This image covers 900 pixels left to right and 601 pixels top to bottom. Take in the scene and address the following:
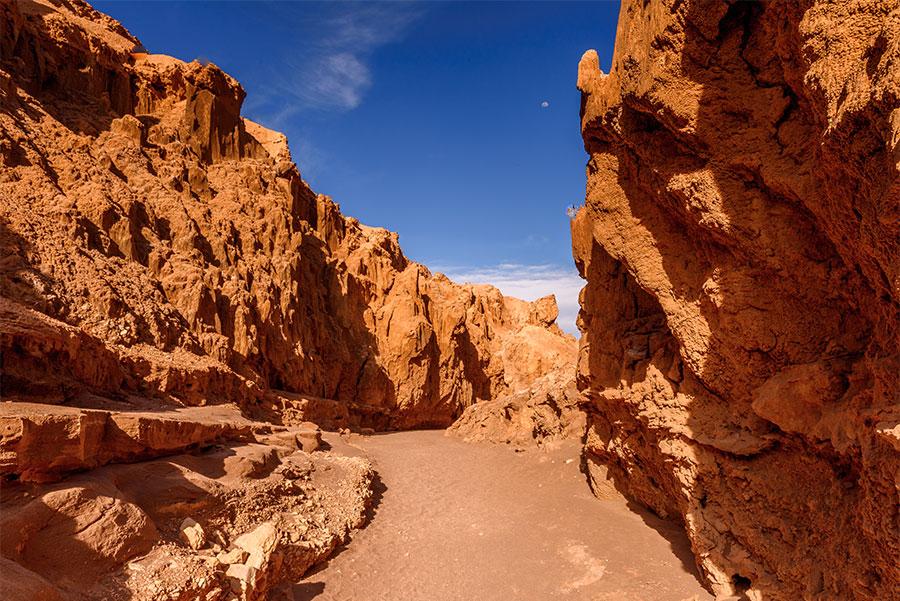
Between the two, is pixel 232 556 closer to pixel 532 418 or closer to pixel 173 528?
pixel 173 528

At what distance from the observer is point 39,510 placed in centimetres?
523

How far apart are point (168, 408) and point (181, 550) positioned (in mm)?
6756

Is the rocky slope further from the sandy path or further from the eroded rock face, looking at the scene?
the eroded rock face

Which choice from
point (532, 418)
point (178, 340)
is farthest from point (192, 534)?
point (532, 418)

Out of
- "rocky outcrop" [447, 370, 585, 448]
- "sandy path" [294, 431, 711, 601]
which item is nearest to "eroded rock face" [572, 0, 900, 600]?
"sandy path" [294, 431, 711, 601]

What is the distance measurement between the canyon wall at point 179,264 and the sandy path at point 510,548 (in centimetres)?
646

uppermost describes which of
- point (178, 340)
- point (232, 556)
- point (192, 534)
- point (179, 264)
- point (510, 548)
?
point (179, 264)

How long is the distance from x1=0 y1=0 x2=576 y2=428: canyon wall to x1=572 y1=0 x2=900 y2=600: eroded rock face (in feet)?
37.3

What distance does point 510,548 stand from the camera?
9531 millimetres

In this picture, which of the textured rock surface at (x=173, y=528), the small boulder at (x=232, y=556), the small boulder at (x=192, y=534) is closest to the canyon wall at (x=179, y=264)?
the textured rock surface at (x=173, y=528)

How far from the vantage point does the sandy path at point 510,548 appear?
786 cm

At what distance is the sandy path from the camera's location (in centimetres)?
786

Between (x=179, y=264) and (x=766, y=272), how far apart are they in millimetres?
17689

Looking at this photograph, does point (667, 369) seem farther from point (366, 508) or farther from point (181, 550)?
point (181, 550)
